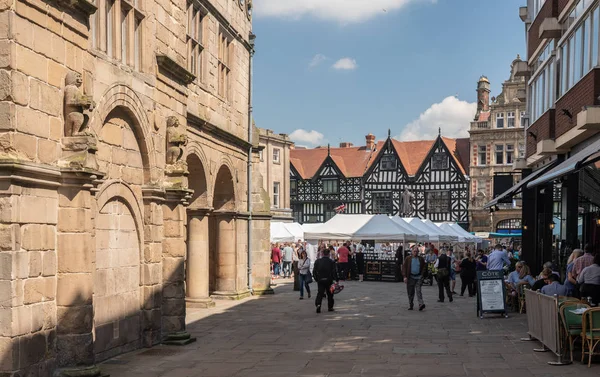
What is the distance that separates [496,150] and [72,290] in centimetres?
5626

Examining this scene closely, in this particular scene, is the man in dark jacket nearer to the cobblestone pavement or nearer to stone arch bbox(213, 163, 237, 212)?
the cobblestone pavement

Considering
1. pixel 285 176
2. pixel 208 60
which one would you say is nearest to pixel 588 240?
pixel 208 60

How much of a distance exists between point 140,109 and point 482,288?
361 inches

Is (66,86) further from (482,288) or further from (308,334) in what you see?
(482,288)

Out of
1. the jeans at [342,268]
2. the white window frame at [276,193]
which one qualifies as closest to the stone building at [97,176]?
the jeans at [342,268]

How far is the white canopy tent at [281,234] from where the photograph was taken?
33.5 m

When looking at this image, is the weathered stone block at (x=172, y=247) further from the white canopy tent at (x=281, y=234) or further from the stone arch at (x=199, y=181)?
the white canopy tent at (x=281, y=234)

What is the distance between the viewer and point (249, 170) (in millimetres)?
21266

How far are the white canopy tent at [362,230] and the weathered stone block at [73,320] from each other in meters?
21.0

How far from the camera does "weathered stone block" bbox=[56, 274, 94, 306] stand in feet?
27.6

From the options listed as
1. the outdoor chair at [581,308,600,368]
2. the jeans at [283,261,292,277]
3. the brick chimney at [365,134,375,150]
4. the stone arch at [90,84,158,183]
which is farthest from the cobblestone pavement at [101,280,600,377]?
the brick chimney at [365,134,375,150]

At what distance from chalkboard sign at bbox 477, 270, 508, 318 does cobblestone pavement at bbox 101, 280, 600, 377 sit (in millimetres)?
286

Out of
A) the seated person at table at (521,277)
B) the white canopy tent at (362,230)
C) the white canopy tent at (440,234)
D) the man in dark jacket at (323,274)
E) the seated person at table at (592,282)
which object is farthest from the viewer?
the white canopy tent at (440,234)

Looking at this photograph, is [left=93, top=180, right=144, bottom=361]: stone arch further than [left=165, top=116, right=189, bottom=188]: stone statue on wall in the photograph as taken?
No
